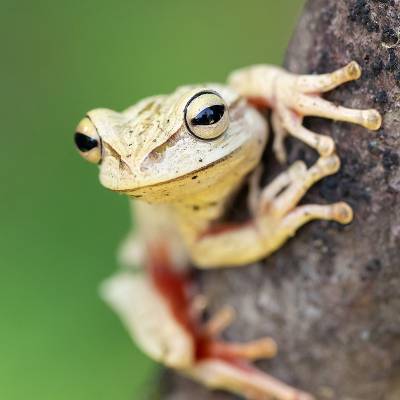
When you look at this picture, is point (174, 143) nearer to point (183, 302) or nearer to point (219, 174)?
point (219, 174)

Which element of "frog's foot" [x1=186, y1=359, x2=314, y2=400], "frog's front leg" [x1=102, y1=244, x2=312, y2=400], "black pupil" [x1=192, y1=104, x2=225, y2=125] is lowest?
"frog's foot" [x1=186, y1=359, x2=314, y2=400]

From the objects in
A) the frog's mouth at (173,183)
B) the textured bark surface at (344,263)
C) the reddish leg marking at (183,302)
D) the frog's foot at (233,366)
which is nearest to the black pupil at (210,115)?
the frog's mouth at (173,183)

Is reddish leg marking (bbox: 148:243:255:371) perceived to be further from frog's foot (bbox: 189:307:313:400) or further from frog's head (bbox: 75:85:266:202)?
frog's head (bbox: 75:85:266:202)

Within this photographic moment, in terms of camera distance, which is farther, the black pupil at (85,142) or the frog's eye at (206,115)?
the black pupil at (85,142)

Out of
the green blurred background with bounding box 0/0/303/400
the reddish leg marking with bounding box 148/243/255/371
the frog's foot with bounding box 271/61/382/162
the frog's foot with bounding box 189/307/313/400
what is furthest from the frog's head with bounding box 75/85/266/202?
the green blurred background with bounding box 0/0/303/400

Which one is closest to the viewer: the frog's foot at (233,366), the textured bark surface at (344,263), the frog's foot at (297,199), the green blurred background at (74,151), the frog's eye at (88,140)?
the textured bark surface at (344,263)

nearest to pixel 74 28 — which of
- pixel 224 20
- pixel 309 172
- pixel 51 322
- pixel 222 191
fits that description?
pixel 224 20

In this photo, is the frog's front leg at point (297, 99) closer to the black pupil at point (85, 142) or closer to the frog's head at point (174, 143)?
the frog's head at point (174, 143)
